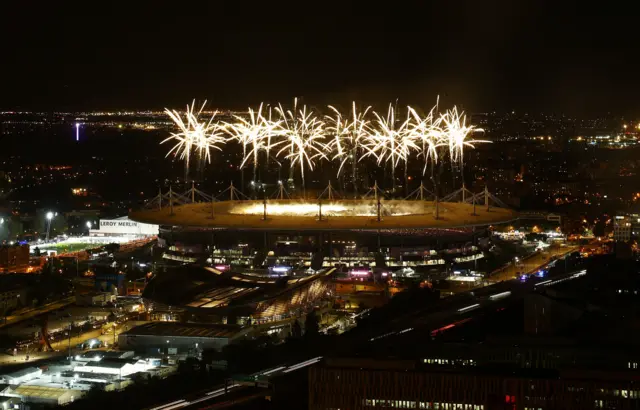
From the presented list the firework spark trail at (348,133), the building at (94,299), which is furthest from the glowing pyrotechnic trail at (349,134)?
the building at (94,299)

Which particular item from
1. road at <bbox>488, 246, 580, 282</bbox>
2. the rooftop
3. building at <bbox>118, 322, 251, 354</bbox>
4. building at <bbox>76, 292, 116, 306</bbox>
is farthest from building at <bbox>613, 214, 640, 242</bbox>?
building at <bbox>118, 322, 251, 354</bbox>

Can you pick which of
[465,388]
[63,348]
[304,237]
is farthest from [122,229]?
[465,388]

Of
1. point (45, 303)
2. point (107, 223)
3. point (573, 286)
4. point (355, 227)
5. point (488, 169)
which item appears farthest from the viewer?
point (488, 169)

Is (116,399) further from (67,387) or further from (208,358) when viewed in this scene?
(208,358)

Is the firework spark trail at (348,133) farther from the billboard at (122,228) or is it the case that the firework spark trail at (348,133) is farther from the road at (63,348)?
the road at (63,348)

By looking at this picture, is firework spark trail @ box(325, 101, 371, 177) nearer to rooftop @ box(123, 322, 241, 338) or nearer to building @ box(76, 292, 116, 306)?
building @ box(76, 292, 116, 306)

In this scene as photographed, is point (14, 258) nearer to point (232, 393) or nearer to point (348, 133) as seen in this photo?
point (348, 133)

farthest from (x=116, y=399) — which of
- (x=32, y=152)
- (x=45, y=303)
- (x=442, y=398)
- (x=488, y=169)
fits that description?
(x=32, y=152)
